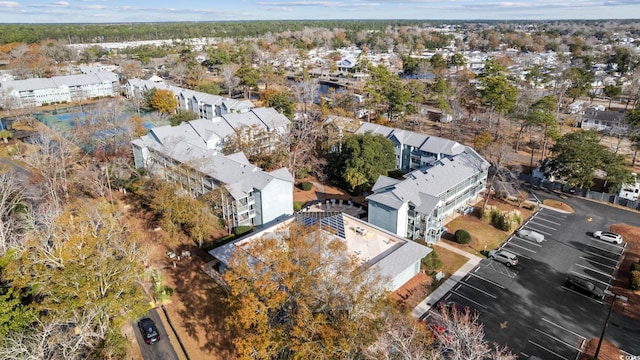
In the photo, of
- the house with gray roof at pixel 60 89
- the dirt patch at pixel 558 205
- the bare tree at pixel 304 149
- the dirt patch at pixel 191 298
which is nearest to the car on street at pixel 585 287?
the dirt patch at pixel 558 205

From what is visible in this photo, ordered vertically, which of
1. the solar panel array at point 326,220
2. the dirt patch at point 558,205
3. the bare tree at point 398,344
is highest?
the bare tree at point 398,344

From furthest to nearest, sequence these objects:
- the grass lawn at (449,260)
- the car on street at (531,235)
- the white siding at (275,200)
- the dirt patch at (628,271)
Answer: the white siding at (275,200)
the car on street at (531,235)
the grass lawn at (449,260)
the dirt patch at (628,271)

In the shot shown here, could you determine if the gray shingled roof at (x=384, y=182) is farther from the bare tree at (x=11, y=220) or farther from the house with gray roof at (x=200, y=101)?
the house with gray roof at (x=200, y=101)

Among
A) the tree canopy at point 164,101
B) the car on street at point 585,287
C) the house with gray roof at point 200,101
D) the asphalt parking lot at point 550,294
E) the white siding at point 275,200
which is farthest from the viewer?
the tree canopy at point 164,101

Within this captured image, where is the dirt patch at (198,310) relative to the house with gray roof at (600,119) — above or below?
below

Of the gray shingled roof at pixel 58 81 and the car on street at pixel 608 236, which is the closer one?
the car on street at pixel 608 236

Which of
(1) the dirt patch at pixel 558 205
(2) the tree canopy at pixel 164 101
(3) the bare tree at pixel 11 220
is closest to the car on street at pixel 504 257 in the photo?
(1) the dirt patch at pixel 558 205
